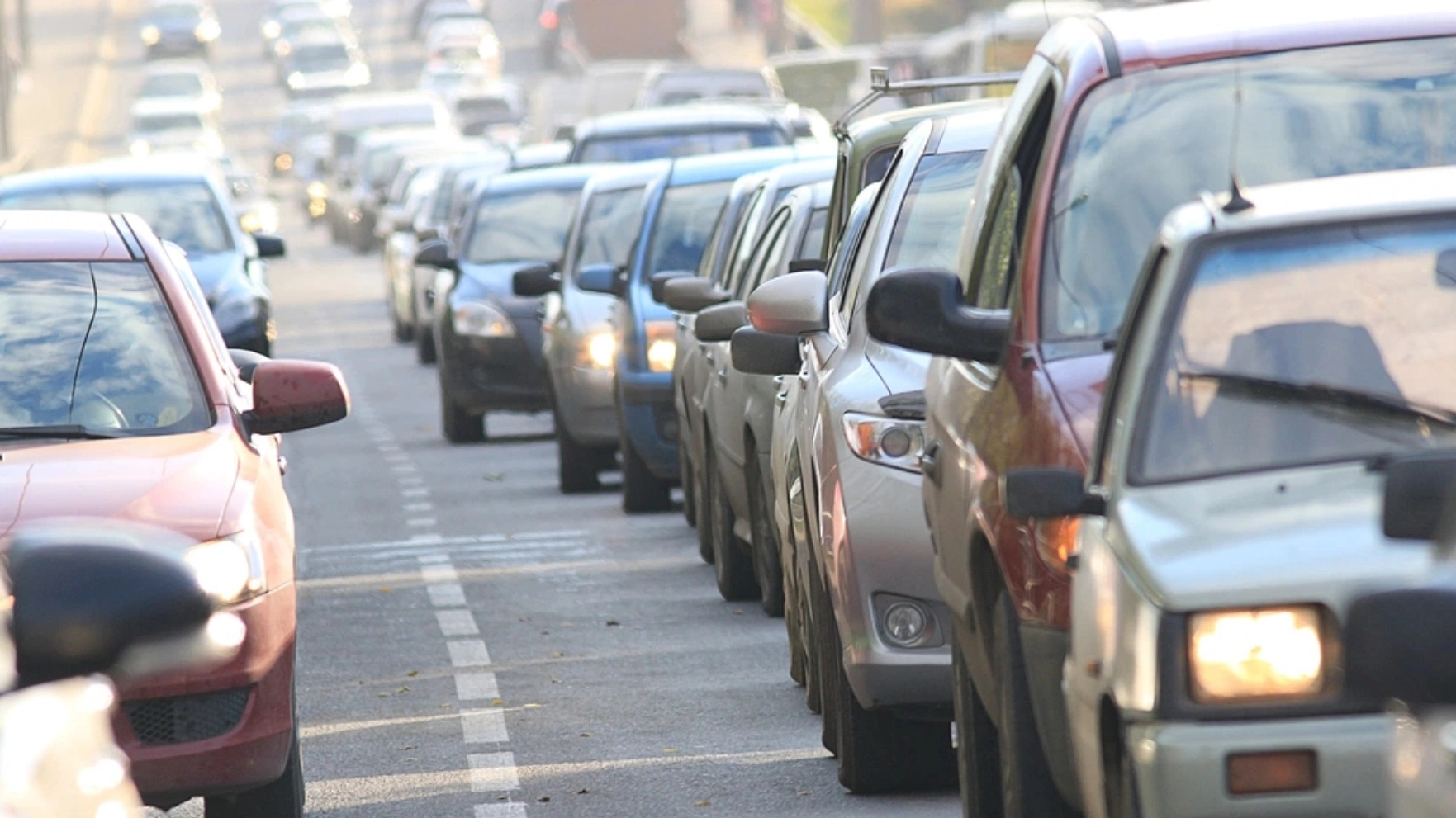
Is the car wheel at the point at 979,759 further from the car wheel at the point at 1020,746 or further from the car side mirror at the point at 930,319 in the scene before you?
the car side mirror at the point at 930,319

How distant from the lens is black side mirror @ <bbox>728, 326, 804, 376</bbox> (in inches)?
411

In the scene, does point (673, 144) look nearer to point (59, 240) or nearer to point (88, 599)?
point (59, 240)

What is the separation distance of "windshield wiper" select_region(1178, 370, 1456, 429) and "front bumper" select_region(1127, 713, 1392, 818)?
89 cm

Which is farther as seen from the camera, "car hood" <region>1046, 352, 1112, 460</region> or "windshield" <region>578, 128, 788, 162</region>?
"windshield" <region>578, 128, 788, 162</region>

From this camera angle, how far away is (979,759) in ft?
23.0

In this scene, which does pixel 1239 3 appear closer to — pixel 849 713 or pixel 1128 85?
pixel 1128 85

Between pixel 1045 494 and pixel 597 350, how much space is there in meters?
13.3

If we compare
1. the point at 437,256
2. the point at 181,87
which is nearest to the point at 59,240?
the point at 437,256

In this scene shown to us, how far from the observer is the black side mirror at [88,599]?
3.44m

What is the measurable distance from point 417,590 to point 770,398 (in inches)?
126

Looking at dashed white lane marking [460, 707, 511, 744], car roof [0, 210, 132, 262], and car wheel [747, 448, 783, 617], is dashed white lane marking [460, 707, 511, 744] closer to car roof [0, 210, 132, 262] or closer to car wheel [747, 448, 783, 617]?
car wheel [747, 448, 783, 617]

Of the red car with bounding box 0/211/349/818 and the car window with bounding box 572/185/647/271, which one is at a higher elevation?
the red car with bounding box 0/211/349/818

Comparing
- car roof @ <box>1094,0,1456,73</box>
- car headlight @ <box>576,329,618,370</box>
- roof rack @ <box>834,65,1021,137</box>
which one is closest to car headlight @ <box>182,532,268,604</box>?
car roof @ <box>1094,0,1456,73</box>

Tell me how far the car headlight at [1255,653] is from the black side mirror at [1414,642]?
4.64 feet
